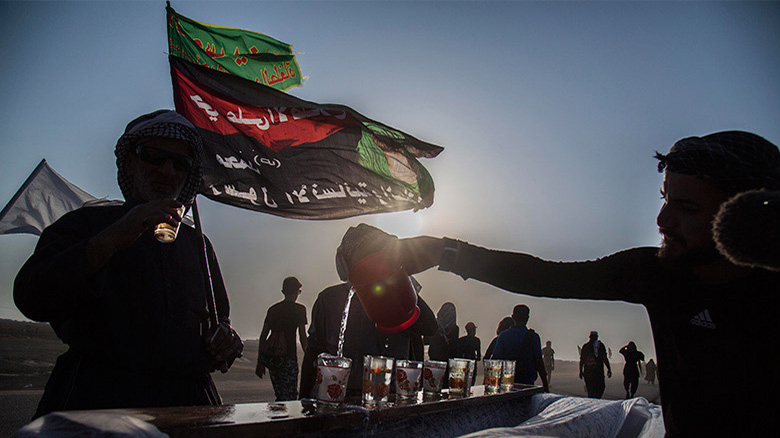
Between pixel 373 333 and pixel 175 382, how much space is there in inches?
93.3

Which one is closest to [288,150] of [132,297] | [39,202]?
[132,297]

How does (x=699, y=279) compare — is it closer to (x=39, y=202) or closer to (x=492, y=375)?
(x=492, y=375)

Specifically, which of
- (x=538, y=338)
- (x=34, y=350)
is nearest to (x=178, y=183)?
(x=538, y=338)

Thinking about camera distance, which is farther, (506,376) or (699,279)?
(506,376)

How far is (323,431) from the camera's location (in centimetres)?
152

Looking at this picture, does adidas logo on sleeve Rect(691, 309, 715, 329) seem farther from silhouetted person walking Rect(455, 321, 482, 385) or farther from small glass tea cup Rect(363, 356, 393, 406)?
silhouetted person walking Rect(455, 321, 482, 385)

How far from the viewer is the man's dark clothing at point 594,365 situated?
12625 millimetres

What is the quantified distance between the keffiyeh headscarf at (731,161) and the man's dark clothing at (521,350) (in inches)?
237

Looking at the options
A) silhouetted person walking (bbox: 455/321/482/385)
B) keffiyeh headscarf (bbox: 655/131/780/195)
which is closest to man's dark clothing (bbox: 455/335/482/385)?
silhouetted person walking (bbox: 455/321/482/385)

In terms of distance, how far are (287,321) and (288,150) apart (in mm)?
3588

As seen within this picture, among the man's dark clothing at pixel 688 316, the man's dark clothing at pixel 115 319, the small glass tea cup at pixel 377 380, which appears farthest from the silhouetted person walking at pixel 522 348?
the man's dark clothing at pixel 688 316

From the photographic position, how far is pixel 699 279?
1445 mm

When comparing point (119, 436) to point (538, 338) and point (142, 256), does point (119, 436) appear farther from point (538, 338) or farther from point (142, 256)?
point (538, 338)

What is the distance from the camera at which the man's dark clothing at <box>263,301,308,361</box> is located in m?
6.68
